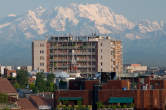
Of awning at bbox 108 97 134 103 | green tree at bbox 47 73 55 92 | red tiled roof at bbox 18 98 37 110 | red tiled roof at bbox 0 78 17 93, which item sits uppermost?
green tree at bbox 47 73 55 92

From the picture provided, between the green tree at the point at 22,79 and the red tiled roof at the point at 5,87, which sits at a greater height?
the green tree at the point at 22,79

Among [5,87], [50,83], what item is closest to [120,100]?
[5,87]

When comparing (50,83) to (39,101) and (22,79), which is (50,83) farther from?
(39,101)

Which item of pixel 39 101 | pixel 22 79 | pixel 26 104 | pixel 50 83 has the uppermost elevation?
pixel 22 79

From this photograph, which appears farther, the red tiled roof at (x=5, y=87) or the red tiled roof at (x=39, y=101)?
the red tiled roof at (x=39, y=101)

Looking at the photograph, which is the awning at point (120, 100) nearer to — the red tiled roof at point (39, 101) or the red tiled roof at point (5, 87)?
the red tiled roof at point (5, 87)

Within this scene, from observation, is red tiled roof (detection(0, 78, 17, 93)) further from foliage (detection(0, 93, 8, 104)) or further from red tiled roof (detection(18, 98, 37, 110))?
foliage (detection(0, 93, 8, 104))

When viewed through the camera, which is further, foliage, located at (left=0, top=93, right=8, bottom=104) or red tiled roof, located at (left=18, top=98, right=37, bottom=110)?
red tiled roof, located at (left=18, top=98, right=37, bottom=110)

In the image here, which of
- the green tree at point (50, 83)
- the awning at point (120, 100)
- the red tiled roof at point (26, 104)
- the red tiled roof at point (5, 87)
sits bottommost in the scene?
the red tiled roof at point (26, 104)

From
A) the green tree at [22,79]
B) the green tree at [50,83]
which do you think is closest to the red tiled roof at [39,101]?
the green tree at [50,83]

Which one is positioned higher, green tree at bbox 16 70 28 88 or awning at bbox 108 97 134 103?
green tree at bbox 16 70 28 88

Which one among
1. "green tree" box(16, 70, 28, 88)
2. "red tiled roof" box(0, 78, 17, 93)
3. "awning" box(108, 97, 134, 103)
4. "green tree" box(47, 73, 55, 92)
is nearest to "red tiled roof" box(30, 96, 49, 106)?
"red tiled roof" box(0, 78, 17, 93)

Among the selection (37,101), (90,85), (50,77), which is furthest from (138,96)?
(50,77)

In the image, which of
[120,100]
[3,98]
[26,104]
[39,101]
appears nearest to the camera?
[3,98]
